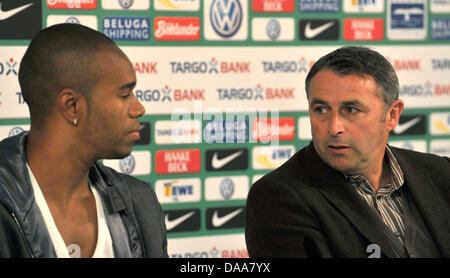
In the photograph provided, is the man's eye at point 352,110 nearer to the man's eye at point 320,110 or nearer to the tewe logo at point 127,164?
the man's eye at point 320,110

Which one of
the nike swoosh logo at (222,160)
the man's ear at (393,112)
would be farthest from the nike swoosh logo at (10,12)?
the man's ear at (393,112)

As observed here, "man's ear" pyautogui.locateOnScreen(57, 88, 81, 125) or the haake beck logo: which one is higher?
the haake beck logo

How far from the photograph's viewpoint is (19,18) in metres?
2.98

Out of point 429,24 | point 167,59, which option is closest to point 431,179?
point 167,59

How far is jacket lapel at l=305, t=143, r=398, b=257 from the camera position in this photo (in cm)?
213

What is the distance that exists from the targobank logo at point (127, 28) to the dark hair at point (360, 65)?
1.14 metres

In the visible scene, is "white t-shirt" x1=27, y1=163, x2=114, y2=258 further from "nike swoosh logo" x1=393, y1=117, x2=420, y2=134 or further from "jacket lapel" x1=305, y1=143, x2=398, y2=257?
"nike swoosh logo" x1=393, y1=117, x2=420, y2=134

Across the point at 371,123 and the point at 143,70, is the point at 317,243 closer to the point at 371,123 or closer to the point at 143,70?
the point at 371,123

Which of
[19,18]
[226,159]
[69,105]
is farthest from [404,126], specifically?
[69,105]

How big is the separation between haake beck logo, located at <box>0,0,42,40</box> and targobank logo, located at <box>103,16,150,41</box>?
291 mm

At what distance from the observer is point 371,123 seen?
88.9 inches

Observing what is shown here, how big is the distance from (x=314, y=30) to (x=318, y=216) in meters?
1.57

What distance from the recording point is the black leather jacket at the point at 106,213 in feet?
5.87

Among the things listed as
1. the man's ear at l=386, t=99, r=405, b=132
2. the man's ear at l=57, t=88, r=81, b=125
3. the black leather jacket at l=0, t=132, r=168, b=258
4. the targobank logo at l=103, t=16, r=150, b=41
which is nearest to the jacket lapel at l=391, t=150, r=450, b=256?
the man's ear at l=386, t=99, r=405, b=132
